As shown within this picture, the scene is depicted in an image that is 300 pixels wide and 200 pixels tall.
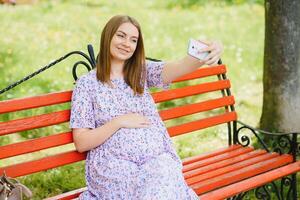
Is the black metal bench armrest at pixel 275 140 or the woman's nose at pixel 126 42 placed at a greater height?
the woman's nose at pixel 126 42

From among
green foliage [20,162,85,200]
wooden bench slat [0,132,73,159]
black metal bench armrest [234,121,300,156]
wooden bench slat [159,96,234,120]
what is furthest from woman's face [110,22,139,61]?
green foliage [20,162,85,200]

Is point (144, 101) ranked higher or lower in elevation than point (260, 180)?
higher

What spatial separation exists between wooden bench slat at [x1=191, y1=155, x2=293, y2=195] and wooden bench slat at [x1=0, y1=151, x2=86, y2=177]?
0.69m

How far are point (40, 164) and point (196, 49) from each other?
104 centimetres

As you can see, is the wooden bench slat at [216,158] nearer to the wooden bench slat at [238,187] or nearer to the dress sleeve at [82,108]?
the wooden bench slat at [238,187]

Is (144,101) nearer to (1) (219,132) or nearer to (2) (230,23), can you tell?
(1) (219,132)

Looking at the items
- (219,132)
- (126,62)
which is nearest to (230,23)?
(219,132)

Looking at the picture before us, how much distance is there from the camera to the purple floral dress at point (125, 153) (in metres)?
2.81

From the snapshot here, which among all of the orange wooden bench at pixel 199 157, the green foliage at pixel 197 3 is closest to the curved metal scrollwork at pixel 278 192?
the orange wooden bench at pixel 199 157

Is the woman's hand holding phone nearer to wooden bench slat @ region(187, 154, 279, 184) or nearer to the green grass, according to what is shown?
wooden bench slat @ region(187, 154, 279, 184)

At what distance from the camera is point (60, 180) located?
14.2ft

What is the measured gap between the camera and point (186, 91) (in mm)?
3736

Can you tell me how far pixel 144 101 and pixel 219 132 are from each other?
227cm

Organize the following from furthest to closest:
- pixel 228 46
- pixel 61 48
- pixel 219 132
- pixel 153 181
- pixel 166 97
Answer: pixel 228 46 → pixel 61 48 → pixel 219 132 → pixel 166 97 → pixel 153 181
